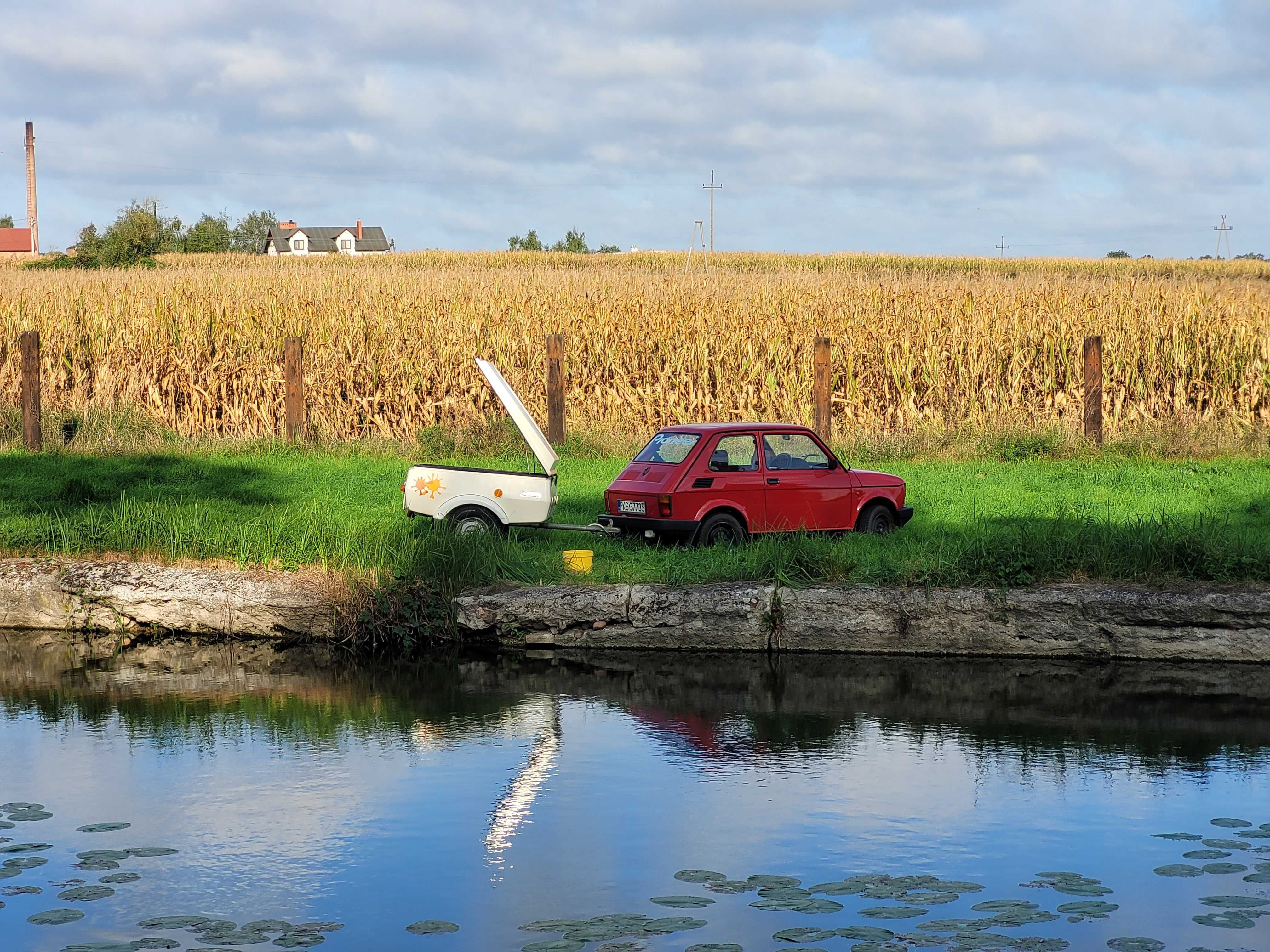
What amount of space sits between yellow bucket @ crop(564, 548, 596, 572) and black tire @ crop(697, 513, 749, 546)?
1.30 meters

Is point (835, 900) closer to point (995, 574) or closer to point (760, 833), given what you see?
point (760, 833)

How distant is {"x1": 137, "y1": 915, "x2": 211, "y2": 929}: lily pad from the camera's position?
5367mm

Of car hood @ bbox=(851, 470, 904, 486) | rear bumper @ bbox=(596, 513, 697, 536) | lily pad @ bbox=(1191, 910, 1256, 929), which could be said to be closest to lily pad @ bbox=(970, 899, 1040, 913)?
lily pad @ bbox=(1191, 910, 1256, 929)

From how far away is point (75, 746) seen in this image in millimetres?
8148

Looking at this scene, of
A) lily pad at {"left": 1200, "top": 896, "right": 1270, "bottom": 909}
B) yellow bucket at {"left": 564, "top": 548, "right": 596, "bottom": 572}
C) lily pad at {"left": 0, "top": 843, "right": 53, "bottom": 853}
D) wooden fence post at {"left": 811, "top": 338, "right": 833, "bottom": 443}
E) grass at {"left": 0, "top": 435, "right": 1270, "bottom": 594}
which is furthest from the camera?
wooden fence post at {"left": 811, "top": 338, "right": 833, "bottom": 443}

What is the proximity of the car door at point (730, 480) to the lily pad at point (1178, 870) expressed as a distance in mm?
7132

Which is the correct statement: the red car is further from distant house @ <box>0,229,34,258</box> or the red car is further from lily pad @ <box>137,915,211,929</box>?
distant house @ <box>0,229,34,258</box>

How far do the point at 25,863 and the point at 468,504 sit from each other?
23.2ft

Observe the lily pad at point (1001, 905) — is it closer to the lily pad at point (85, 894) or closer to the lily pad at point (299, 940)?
the lily pad at point (299, 940)

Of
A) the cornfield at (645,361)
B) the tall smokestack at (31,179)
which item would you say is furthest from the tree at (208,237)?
the cornfield at (645,361)

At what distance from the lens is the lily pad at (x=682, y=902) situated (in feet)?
18.3

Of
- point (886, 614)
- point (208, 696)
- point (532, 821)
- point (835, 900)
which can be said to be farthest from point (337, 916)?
point (886, 614)

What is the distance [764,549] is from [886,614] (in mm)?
1251

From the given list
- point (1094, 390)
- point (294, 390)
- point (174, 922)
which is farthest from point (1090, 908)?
point (294, 390)
